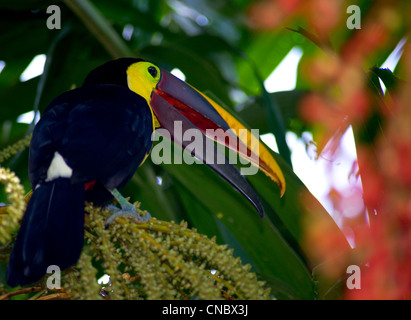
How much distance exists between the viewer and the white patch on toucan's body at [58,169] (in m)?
1.01

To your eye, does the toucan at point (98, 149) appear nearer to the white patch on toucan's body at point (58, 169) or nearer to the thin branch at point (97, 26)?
the white patch on toucan's body at point (58, 169)

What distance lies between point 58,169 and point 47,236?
18 centimetres

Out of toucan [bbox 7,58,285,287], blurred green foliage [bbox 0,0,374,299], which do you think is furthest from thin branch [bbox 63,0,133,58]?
toucan [bbox 7,58,285,287]

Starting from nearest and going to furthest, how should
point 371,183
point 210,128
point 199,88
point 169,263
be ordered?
point 371,183 → point 169,263 → point 210,128 → point 199,88

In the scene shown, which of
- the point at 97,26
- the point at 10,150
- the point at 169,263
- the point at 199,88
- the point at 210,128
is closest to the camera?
the point at 169,263

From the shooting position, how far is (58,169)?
1027 millimetres

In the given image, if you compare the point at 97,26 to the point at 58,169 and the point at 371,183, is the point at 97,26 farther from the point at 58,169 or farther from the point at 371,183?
the point at 371,183

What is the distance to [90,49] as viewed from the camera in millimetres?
2102

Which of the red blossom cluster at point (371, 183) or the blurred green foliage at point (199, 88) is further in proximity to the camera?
the blurred green foliage at point (199, 88)

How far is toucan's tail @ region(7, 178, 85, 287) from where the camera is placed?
0.85 meters

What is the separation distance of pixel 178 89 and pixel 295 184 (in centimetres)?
38

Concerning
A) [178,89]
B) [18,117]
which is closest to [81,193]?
[178,89]

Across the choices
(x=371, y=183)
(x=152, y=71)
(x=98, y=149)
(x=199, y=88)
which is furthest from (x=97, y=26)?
(x=371, y=183)

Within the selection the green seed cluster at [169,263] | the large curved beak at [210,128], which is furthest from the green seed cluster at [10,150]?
the large curved beak at [210,128]
